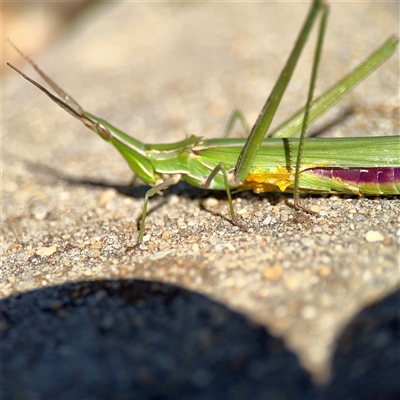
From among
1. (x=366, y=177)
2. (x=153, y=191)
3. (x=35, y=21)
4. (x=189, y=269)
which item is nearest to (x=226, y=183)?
(x=153, y=191)

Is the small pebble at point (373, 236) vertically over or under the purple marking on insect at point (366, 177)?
under

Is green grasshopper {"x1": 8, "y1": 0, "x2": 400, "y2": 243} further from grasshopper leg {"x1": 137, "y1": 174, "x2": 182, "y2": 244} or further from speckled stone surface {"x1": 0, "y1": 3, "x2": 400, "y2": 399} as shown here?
speckled stone surface {"x1": 0, "y1": 3, "x2": 400, "y2": 399}

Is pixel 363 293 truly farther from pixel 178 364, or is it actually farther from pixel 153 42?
pixel 153 42

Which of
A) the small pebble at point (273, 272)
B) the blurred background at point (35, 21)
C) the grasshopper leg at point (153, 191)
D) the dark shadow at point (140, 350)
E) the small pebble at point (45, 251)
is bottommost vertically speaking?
the dark shadow at point (140, 350)

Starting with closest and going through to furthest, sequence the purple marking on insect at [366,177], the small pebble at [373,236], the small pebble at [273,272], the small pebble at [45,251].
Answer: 1. the small pebble at [273,272]
2. the small pebble at [373,236]
3. the purple marking on insect at [366,177]
4. the small pebble at [45,251]

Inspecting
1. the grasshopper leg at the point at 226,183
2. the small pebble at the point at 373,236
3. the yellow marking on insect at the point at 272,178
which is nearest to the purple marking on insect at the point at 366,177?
the yellow marking on insect at the point at 272,178

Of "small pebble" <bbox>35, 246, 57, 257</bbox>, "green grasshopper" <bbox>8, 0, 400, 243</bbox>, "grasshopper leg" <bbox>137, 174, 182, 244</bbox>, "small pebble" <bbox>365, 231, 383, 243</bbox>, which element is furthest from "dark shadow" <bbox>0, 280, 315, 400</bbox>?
"small pebble" <bbox>365, 231, 383, 243</bbox>

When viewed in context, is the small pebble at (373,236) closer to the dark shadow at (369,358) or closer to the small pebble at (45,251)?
the dark shadow at (369,358)
